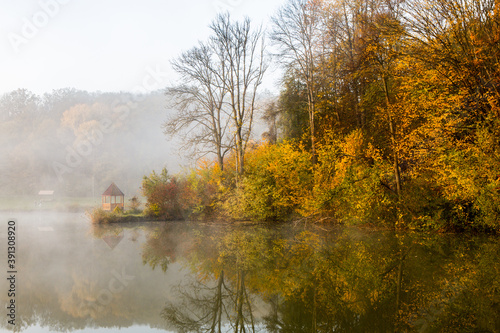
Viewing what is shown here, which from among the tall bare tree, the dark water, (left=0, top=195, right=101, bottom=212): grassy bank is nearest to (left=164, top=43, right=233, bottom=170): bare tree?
the tall bare tree

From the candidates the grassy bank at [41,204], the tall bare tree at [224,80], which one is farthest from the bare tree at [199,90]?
the grassy bank at [41,204]

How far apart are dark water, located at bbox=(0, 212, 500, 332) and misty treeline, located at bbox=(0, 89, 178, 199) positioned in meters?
45.8

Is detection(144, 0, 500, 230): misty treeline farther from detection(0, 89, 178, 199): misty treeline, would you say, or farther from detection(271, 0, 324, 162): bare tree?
detection(0, 89, 178, 199): misty treeline

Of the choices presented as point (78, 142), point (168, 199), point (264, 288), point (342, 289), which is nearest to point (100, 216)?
point (168, 199)

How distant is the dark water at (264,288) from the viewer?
555 centimetres

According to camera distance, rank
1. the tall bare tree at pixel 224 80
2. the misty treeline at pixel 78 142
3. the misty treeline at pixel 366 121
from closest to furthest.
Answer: the misty treeline at pixel 366 121 → the tall bare tree at pixel 224 80 → the misty treeline at pixel 78 142

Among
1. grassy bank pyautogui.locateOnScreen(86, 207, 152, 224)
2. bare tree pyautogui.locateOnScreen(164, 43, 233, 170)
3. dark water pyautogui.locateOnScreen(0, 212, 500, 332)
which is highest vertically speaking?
bare tree pyautogui.locateOnScreen(164, 43, 233, 170)

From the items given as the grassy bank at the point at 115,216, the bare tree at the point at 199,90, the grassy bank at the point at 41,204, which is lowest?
the grassy bank at the point at 115,216

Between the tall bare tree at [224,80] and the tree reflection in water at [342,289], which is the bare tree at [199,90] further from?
the tree reflection in water at [342,289]

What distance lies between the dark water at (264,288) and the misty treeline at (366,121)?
102 inches

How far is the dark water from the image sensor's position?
5551mm

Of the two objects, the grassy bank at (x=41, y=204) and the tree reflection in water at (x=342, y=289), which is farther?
the grassy bank at (x=41, y=204)

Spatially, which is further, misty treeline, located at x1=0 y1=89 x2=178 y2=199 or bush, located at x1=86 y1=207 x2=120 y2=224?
misty treeline, located at x1=0 y1=89 x2=178 y2=199

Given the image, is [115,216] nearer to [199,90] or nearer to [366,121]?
[199,90]
